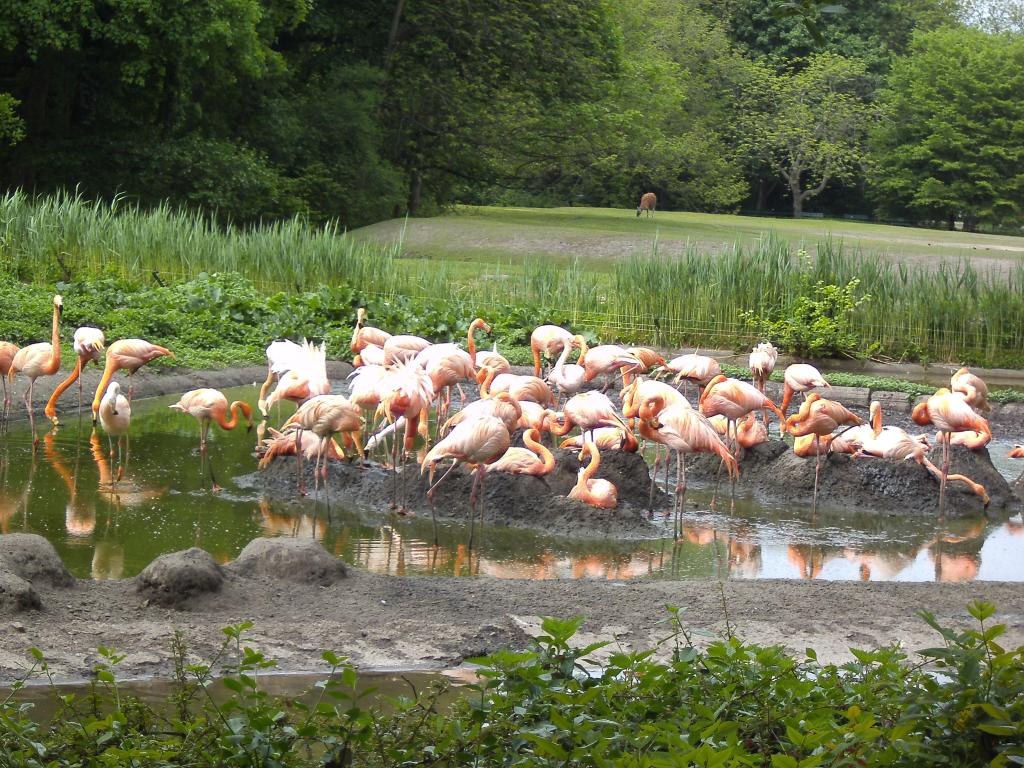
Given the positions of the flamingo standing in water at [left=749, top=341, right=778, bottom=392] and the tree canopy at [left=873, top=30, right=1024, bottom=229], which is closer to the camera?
the flamingo standing in water at [left=749, top=341, right=778, bottom=392]

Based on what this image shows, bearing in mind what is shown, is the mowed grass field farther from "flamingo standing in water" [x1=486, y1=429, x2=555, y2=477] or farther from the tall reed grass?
"flamingo standing in water" [x1=486, y1=429, x2=555, y2=477]

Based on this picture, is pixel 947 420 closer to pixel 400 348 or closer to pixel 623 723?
pixel 400 348

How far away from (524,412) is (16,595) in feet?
13.4

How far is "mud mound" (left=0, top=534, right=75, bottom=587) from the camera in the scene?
198 inches

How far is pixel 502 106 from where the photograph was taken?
31672mm

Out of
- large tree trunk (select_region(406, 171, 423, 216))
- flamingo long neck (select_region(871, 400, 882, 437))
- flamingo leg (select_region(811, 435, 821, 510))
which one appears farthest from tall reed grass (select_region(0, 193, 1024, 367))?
large tree trunk (select_region(406, 171, 423, 216))

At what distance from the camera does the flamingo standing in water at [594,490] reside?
7.37 meters

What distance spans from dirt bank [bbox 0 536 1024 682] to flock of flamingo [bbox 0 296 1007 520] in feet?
5.03

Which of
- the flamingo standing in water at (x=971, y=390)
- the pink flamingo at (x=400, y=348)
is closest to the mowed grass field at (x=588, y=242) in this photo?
the pink flamingo at (x=400, y=348)

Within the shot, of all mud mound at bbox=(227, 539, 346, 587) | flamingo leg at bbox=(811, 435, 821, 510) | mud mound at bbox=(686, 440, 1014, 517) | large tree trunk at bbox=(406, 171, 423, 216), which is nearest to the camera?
mud mound at bbox=(227, 539, 346, 587)

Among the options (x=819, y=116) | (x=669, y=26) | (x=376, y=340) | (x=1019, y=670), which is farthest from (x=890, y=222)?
(x=1019, y=670)

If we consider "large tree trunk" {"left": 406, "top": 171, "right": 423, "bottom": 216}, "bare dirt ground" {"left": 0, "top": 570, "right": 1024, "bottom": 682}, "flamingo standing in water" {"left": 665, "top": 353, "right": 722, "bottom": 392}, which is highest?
"large tree trunk" {"left": 406, "top": 171, "right": 423, "bottom": 216}

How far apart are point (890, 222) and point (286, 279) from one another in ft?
121

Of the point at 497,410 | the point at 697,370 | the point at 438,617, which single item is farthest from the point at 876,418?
the point at 438,617
